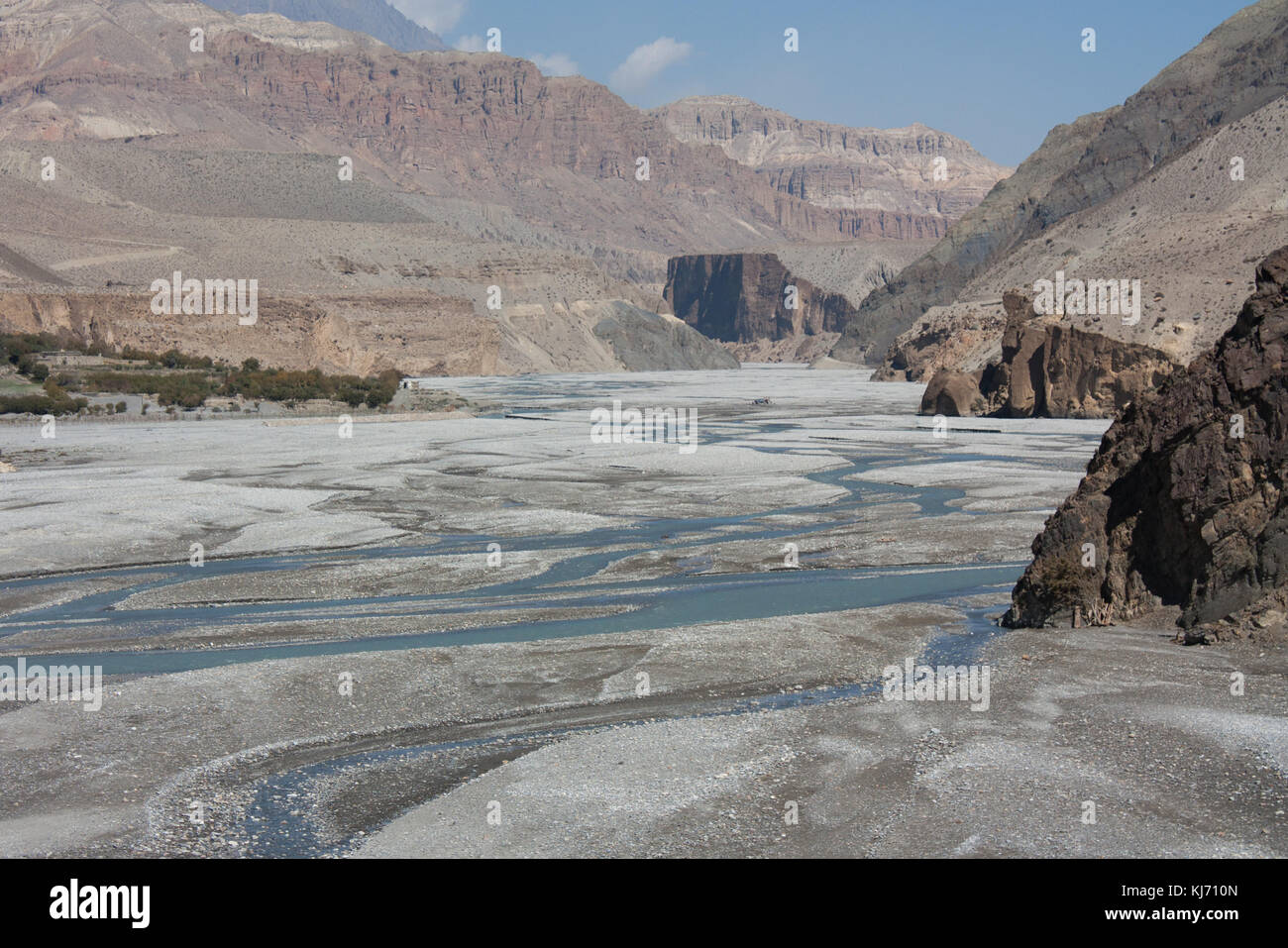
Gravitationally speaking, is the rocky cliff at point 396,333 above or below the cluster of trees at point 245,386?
above

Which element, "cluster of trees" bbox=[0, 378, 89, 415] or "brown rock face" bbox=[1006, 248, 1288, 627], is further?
"cluster of trees" bbox=[0, 378, 89, 415]

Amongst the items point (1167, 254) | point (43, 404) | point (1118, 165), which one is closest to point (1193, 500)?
point (43, 404)

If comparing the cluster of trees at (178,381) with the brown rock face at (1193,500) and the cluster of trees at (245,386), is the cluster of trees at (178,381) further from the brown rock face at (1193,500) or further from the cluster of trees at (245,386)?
the brown rock face at (1193,500)

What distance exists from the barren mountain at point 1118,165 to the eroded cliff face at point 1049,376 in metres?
2.77

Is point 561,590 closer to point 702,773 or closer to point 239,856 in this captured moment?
point 702,773

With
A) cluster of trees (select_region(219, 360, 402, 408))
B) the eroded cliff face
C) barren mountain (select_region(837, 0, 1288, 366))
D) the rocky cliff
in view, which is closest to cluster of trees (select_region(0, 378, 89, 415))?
cluster of trees (select_region(219, 360, 402, 408))

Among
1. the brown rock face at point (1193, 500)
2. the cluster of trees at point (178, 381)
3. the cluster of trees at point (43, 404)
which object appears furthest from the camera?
the cluster of trees at point (178, 381)

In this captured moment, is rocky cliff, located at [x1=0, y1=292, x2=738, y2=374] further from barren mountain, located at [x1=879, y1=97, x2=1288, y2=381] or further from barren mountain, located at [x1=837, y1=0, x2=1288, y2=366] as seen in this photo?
barren mountain, located at [x1=879, y1=97, x2=1288, y2=381]

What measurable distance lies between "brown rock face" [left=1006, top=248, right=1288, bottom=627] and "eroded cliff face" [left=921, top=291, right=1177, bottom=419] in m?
39.5

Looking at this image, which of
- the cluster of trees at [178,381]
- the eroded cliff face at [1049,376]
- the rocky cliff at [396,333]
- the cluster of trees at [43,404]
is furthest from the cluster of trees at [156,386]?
the eroded cliff face at [1049,376]

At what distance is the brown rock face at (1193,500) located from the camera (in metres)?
14.3

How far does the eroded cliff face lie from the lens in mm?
55250

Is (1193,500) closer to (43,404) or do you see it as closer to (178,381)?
(43,404)
